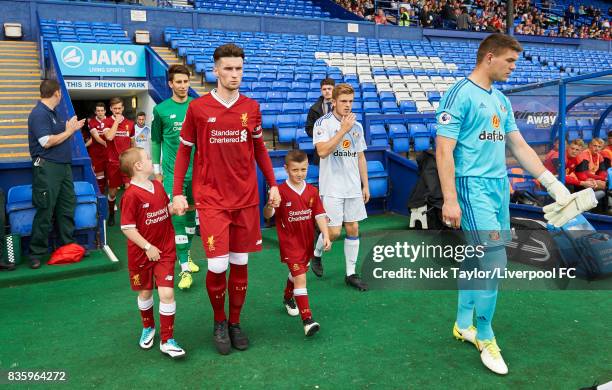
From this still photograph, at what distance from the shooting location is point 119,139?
352 inches

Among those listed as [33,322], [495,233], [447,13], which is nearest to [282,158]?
[33,322]

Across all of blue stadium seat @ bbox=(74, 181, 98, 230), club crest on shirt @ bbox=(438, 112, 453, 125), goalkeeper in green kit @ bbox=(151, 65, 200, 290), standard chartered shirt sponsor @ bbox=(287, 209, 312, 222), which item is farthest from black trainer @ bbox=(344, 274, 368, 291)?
blue stadium seat @ bbox=(74, 181, 98, 230)

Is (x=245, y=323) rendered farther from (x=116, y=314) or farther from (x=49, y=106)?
(x=49, y=106)

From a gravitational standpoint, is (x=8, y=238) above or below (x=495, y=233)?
below

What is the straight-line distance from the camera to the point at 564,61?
20703 millimetres

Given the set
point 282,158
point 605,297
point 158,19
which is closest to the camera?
point 605,297

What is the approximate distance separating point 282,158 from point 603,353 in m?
5.22

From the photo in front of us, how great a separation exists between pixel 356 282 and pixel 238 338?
157 cm

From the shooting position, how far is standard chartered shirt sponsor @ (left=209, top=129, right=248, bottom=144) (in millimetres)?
3314

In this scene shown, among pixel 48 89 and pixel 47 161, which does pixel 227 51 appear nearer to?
pixel 48 89

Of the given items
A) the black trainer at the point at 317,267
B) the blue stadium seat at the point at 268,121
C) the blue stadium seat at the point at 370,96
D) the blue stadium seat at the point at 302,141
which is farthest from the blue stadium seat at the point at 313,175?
the blue stadium seat at the point at 370,96

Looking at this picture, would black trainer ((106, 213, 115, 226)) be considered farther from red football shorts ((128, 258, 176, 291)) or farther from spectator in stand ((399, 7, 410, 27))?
spectator in stand ((399, 7, 410, 27))

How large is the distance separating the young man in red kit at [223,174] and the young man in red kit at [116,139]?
5202 millimetres

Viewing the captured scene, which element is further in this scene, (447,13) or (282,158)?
(447,13)
